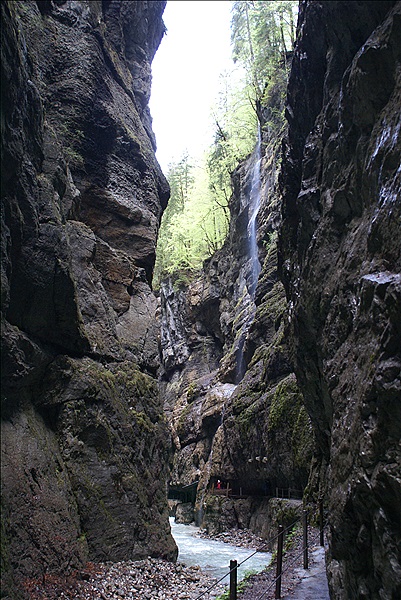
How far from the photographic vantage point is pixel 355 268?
587 cm

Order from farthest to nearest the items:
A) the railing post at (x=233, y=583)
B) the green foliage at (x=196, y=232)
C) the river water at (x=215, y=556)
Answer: the green foliage at (x=196, y=232) → the river water at (x=215, y=556) → the railing post at (x=233, y=583)

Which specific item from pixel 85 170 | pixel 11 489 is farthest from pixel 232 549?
pixel 85 170

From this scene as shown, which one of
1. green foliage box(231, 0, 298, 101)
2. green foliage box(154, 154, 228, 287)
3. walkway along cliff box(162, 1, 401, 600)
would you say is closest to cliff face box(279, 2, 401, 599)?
walkway along cliff box(162, 1, 401, 600)

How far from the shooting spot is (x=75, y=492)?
8.75 meters

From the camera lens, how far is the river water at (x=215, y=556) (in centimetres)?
1133

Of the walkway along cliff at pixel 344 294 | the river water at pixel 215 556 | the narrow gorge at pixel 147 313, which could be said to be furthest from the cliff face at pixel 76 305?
the walkway along cliff at pixel 344 294

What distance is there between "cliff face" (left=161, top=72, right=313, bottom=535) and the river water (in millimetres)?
1599

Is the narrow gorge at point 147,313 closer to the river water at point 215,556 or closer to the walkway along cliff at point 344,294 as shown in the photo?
the walkway along cliff at point 344,294

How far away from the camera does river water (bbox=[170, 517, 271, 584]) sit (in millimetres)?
11328

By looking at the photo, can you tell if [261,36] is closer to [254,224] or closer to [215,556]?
[254,224]

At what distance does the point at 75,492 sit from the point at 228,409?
12.7 metres

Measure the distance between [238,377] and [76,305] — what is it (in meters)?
16.5

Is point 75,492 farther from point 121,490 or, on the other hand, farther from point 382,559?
point 382,559

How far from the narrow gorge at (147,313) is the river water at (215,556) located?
131 centimetres
